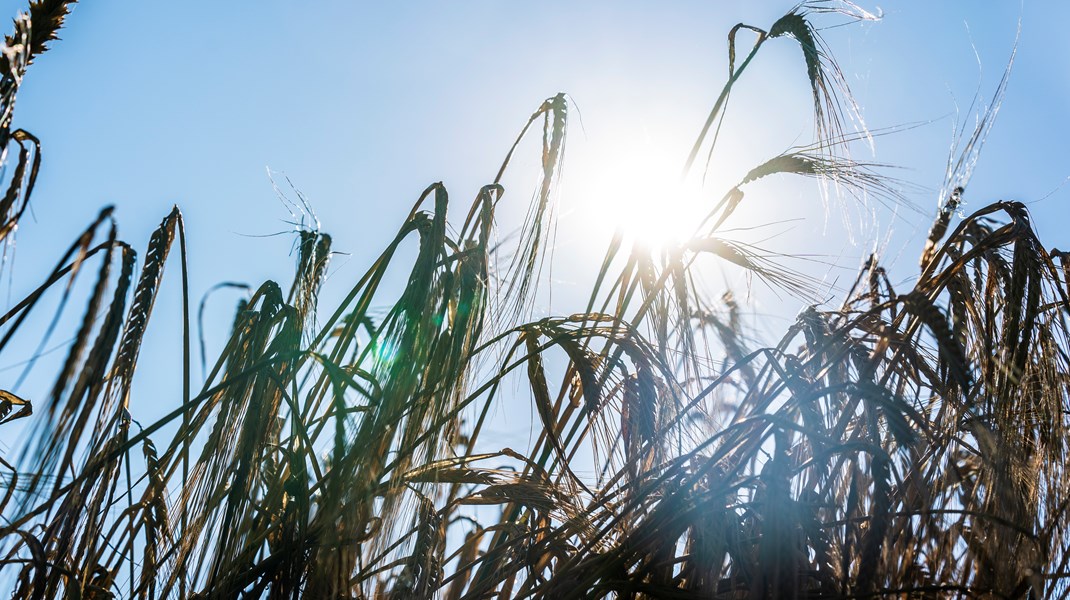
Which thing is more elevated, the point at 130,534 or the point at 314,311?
the point at 314,311

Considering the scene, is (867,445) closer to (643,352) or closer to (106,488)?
(643,352)

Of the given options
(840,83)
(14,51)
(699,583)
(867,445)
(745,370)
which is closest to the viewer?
(14,51)

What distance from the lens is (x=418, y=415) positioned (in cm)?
108

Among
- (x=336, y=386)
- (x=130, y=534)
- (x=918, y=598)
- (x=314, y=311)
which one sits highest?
(x=314, y=311)

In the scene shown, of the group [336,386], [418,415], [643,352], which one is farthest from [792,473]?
[336,386]

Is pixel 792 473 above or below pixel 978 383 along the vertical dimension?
below

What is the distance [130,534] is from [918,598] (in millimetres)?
1221

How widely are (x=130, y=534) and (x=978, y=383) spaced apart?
1393 millimetres

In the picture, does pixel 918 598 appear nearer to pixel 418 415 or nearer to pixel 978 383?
pixel 978 383

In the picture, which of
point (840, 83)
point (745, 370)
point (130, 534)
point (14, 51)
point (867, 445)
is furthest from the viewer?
point (840, 83)

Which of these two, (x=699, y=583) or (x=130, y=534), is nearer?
(x=699, y=583)

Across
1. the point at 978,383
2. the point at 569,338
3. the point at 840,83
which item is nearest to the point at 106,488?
the point at 569,338

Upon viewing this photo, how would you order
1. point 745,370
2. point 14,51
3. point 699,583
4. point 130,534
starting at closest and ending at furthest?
point 14,51
point 699,583
point 130,534
point 745,370

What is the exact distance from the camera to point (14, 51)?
2.61 feet
